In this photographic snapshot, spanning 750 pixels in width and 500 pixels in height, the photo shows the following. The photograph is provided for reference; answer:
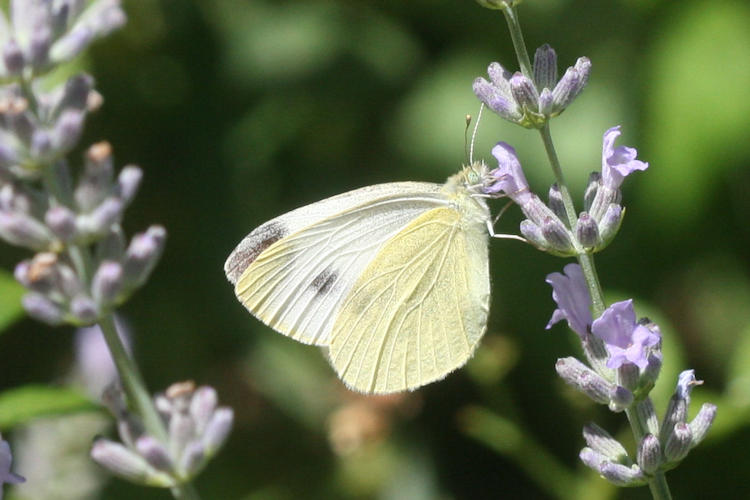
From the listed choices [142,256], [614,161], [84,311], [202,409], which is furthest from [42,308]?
[614,161]

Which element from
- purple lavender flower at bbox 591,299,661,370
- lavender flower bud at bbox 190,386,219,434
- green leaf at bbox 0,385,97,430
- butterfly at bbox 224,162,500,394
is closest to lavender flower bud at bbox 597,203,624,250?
purple lavender flower at bbox 591,299,661,370

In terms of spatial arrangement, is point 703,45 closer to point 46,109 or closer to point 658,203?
point 658,203

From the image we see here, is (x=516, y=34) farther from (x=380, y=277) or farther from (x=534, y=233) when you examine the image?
(x=380, y=277)

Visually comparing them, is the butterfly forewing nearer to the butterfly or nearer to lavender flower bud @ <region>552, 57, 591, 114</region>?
the butterfly

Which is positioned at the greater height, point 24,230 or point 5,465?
point 24,230

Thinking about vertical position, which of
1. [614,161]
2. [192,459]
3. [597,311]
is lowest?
[192,459]
